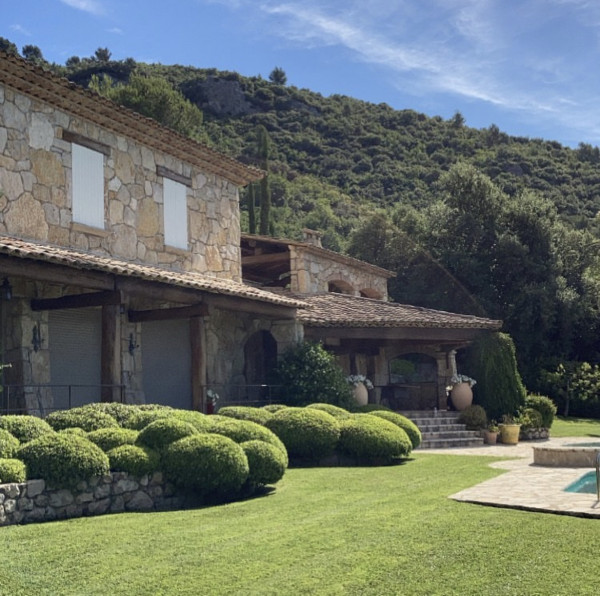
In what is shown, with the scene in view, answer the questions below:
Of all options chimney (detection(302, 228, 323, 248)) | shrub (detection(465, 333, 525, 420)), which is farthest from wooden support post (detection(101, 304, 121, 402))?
chimney (detection(302, 228, 323, 248))

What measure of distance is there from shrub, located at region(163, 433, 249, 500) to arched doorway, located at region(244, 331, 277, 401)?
10.2 m

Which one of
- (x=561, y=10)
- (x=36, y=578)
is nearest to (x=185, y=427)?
(x=36, y=578)

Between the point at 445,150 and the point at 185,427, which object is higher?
the point at 445,150

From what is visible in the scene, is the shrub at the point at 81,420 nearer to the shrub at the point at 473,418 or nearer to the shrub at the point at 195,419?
the shrub at the point at 195,419

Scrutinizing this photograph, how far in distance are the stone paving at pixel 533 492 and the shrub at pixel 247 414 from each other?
403 centimetres

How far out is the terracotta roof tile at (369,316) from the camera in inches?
767

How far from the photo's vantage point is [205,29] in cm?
1611

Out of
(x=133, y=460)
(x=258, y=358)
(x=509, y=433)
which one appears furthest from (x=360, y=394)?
(x=133, y=460)

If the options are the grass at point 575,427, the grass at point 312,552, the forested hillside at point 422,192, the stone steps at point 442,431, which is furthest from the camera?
the forested hillside at point 422,192

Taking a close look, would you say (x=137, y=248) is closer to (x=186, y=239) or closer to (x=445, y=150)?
(x=186, y=239)

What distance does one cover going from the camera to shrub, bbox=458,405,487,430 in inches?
773

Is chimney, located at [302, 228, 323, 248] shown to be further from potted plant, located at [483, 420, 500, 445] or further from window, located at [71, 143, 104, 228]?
window, located at [71, 143, 104, 228]

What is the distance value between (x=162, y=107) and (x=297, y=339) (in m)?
18.4

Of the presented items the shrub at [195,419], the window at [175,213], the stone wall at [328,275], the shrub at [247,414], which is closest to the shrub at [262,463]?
the shrub at [195,419]
